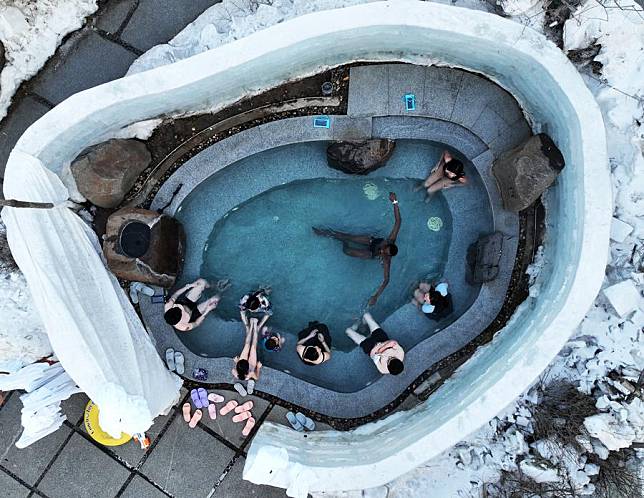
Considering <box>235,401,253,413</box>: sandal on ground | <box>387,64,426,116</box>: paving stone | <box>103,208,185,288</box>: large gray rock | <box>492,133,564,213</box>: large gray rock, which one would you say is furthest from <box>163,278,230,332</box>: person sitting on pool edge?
<box>492,133,564,213</box>: large gray rock

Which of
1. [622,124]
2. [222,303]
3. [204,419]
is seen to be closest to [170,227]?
[222,303]

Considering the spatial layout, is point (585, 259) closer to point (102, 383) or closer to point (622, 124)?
point (622, 124)

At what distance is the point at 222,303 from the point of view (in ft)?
23.1

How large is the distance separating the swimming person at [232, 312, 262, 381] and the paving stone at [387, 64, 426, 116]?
341 cm

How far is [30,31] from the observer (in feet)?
18.9

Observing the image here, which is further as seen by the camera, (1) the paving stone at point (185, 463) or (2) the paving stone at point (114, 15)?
(1) the paving stone at point (185, 463)

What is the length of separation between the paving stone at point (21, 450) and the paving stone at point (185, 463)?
1189 millimetres

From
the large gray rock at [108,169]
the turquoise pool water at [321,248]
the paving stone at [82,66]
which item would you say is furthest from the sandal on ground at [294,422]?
the paving stone at [82,66]

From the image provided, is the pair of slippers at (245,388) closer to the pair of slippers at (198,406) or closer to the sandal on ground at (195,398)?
the pair of slippers at (198,406)

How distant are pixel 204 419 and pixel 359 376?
2.16 m

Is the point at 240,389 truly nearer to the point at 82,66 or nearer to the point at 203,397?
the point at 203,397

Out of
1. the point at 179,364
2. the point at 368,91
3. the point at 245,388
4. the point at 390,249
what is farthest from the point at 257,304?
the point at 368,91

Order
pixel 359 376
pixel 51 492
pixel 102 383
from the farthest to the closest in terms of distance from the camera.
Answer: pixel 359 376, pixel 51 492, pixel 102 383

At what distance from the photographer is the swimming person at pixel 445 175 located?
622 cm
